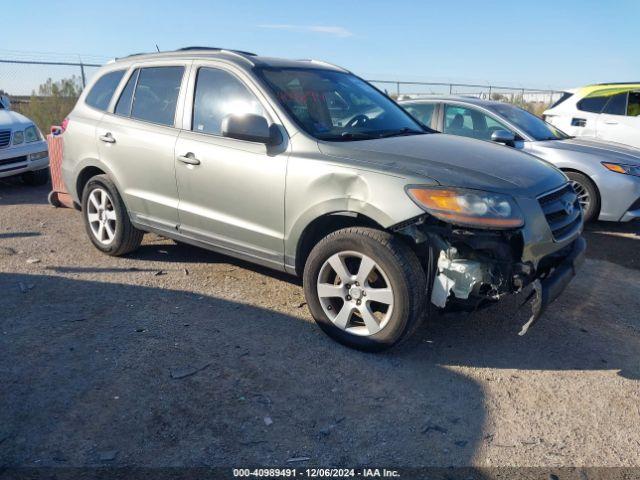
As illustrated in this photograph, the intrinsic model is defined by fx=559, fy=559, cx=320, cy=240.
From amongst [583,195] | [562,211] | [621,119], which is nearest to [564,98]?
[621,119]

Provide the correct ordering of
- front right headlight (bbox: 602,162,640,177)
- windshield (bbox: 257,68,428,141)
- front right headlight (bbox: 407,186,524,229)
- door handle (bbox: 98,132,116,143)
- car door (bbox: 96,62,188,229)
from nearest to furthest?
front right headlight (bbox: 407,186,524,229) → windshield (bbox: 257,68,428,141) → car door (bbox: 96,62,188,229) → door handle (bbox: 98,132,116,143) → front right headlight (bbox: 602,162,640,177)

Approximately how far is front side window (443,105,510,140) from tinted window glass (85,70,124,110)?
420 cm

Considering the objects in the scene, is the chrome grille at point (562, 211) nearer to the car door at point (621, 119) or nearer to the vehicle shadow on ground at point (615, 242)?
the vehicle shadow on ground at point (615, 242)

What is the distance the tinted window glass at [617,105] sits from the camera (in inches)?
378

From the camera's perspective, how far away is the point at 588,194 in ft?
22.3

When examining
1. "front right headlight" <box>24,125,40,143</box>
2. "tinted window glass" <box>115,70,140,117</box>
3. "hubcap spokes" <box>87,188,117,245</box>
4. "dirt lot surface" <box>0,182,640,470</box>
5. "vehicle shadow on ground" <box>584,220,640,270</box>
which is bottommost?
"dirt lot surface" <box>0,182,640,470</box>

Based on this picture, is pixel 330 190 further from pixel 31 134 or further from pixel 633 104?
pixel 633 104

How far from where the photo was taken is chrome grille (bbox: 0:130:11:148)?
845cm

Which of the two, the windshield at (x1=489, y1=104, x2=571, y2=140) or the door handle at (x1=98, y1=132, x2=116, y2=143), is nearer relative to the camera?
the door handle at (x1=98, y1=132, x2=116, y2=143)

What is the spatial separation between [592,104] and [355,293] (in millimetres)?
8136

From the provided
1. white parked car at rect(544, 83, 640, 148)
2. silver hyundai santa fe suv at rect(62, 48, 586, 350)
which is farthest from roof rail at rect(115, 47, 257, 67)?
white parked car at rect(544, 83, 640, 148)

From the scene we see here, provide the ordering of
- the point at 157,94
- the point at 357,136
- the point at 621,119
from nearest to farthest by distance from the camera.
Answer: the point at 357,136
the point at 157,94
the point at 621,119

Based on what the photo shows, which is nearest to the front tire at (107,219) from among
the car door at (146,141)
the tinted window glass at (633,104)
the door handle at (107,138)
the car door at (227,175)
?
the car door at (146,141)

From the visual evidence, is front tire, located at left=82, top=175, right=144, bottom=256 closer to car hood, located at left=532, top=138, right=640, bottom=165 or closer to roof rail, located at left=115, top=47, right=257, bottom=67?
roof rail, located at left=115, top=47, right=257, bottom=67
